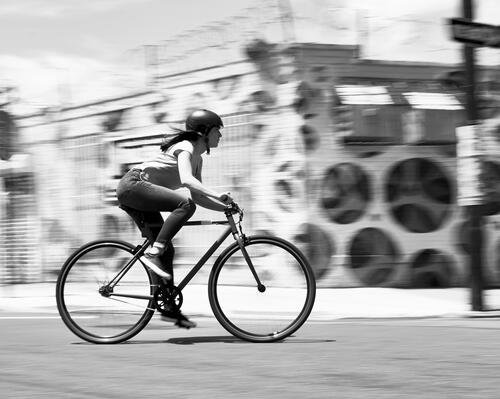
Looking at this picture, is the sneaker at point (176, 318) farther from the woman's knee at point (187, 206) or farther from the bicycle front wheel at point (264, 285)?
the woman's knee at point (187, 206)

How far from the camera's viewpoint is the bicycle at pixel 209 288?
7.79m

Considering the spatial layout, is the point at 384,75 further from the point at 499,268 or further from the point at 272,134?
the point at 499,268

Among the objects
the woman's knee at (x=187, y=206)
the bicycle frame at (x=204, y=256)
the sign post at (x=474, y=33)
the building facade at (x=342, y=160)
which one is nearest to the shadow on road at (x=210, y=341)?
the bicycle frame at (x=204, y=256)

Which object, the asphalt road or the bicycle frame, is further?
the bicycle frame

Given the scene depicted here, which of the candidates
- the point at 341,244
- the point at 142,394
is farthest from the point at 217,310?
the point at 341,244

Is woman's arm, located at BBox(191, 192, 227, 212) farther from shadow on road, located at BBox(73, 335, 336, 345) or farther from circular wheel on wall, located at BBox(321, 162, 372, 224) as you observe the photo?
circular wheel on wall, located at BBox(321, 162, 372, 224)

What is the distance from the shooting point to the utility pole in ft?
37.2

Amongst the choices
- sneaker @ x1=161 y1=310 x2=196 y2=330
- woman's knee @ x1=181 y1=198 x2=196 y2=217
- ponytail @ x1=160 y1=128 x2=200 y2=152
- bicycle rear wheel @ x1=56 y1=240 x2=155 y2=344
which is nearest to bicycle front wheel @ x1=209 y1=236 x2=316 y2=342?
sneaker @ x1=161 y1=310 x2=196 y2=330

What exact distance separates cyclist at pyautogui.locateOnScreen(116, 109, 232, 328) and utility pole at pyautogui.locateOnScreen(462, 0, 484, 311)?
13.7ft

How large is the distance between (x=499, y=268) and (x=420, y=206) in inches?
59.0

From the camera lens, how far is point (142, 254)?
7957mm

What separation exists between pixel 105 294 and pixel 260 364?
1.90 metres

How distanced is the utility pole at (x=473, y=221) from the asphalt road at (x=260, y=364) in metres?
2.31

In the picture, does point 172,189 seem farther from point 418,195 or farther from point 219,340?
point 418,195
